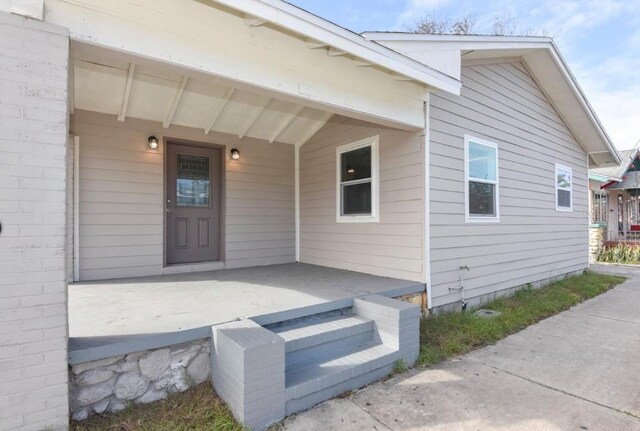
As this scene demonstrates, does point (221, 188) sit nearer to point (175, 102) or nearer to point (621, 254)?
A: point (175, 102)

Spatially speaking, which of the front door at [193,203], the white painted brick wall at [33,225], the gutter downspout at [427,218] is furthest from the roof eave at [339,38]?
the front door at [193,203]

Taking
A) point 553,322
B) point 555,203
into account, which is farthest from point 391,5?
point 553,322

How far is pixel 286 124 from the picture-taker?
5488 mm

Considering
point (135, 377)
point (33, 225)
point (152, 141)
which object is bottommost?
point (135, 377)

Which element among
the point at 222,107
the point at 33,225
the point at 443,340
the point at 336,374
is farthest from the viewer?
the point at 222,107

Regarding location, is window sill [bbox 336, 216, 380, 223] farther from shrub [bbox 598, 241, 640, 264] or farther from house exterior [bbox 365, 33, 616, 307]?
shrub [bbox 598, 241, 640, 264]

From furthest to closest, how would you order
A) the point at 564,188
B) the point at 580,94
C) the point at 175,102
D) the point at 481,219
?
the point at 564,188, the point at 580,94, the point at 481,219, the point at 175,102

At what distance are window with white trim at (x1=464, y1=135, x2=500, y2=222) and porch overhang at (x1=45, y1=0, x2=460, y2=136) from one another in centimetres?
126

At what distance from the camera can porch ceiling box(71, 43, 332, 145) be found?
3887 millimetres

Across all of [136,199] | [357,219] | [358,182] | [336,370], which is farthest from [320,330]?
[136,199]

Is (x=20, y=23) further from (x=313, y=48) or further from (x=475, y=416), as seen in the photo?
(x=475, y=416)

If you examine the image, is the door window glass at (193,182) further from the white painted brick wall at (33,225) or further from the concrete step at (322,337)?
the white painted brick wall at (33,225)

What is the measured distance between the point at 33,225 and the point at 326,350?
2155mm

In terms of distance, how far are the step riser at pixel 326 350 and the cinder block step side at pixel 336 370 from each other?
56 mm
